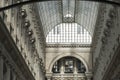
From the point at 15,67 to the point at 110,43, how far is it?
14.1 m

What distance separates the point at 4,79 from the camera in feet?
118

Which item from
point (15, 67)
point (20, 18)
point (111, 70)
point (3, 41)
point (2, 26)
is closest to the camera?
point (2, 26)

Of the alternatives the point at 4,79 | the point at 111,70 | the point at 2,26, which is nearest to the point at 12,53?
the point at 4,79

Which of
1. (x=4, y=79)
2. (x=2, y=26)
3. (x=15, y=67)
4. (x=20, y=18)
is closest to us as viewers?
(x=2, y=26)

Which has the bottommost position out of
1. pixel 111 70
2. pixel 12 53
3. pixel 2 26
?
pixel 111 70

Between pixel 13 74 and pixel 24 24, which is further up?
pixel 24 24

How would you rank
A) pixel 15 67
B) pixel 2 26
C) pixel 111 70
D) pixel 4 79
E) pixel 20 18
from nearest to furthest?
1. pixel 2 26
2. pixel 4 79
3. pixel 15 67
4. pixel 20 18
5. pixel 111 70

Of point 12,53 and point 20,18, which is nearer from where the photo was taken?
point 12,53

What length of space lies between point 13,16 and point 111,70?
611 inches

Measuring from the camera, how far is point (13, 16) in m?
37.5

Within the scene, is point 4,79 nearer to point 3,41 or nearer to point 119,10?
point 3,41

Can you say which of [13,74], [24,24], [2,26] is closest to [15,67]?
[13,74]

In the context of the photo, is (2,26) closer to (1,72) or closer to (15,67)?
(1,72)

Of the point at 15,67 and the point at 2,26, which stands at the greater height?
the point at 2,26
